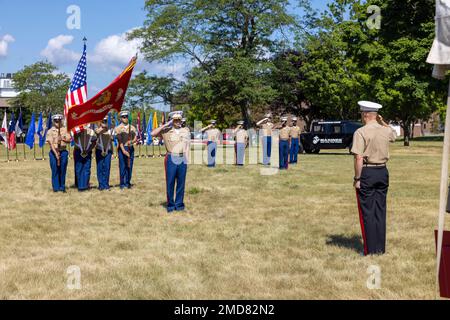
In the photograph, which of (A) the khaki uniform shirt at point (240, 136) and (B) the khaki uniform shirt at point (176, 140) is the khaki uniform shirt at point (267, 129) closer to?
(A) the khaki uniform shirt at point (240, 136)

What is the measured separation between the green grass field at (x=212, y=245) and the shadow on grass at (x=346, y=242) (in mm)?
14

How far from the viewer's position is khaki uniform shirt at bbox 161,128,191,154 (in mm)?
11109

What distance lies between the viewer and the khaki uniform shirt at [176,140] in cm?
1111

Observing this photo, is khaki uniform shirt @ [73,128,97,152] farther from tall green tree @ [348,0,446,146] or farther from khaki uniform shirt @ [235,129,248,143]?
tall green tree @ [348,0,446,146]

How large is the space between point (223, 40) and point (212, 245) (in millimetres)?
36731

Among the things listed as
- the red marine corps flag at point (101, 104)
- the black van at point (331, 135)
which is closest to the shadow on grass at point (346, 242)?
the red marine corps flag at point (101, 104)

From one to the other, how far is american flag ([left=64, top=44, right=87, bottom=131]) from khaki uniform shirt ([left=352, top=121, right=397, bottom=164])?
933 centimetres

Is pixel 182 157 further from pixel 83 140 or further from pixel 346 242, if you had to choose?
pixel 83 140

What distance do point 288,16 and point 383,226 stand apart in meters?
36.9

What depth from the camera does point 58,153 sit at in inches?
588

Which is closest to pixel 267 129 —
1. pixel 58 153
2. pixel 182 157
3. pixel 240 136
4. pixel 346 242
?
pixel 240 136
